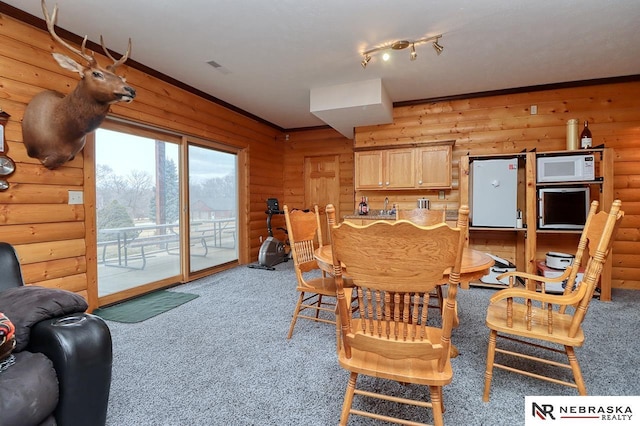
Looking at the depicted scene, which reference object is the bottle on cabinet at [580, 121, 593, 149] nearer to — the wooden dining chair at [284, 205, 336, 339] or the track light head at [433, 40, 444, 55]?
the track light head at [433, 40, 444, 55]

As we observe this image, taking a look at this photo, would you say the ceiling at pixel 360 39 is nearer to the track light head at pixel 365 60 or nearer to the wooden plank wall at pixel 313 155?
the track light head at pixel 365 60

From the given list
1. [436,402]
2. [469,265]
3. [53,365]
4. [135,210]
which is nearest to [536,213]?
[469,265]

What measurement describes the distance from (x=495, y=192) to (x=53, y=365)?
432 centimetres

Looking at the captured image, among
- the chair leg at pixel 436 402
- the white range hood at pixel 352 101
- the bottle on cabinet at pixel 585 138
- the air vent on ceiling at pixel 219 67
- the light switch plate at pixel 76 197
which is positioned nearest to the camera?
the chair leg at pixel 436 402

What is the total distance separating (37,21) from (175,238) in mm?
2558

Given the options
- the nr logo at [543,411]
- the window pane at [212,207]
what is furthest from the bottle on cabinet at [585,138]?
the window pane at [212,207]

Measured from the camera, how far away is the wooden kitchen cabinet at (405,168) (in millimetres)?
4348

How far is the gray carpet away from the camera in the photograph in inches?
62.0

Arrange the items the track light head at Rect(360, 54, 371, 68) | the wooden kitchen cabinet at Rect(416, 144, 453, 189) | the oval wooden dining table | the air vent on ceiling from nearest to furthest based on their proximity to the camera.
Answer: the oval wooden dining table → the track light head at Rect(360, 54, 371, 68) → the air vent on ceiling → the wooden kitchen cabinet at Rect(416, 144, 453, 189)

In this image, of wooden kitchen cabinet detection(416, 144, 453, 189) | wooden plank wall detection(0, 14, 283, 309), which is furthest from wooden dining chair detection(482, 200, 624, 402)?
wooden plank wall detection(0, 14, 283, 309)

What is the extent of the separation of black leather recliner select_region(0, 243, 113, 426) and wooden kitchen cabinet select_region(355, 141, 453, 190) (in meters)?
4.00

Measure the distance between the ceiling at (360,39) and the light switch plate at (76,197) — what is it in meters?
1.49

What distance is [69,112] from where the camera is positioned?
2441 millimetres

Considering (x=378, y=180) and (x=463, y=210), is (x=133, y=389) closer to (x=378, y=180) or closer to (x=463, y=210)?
(x=463, y=210)
